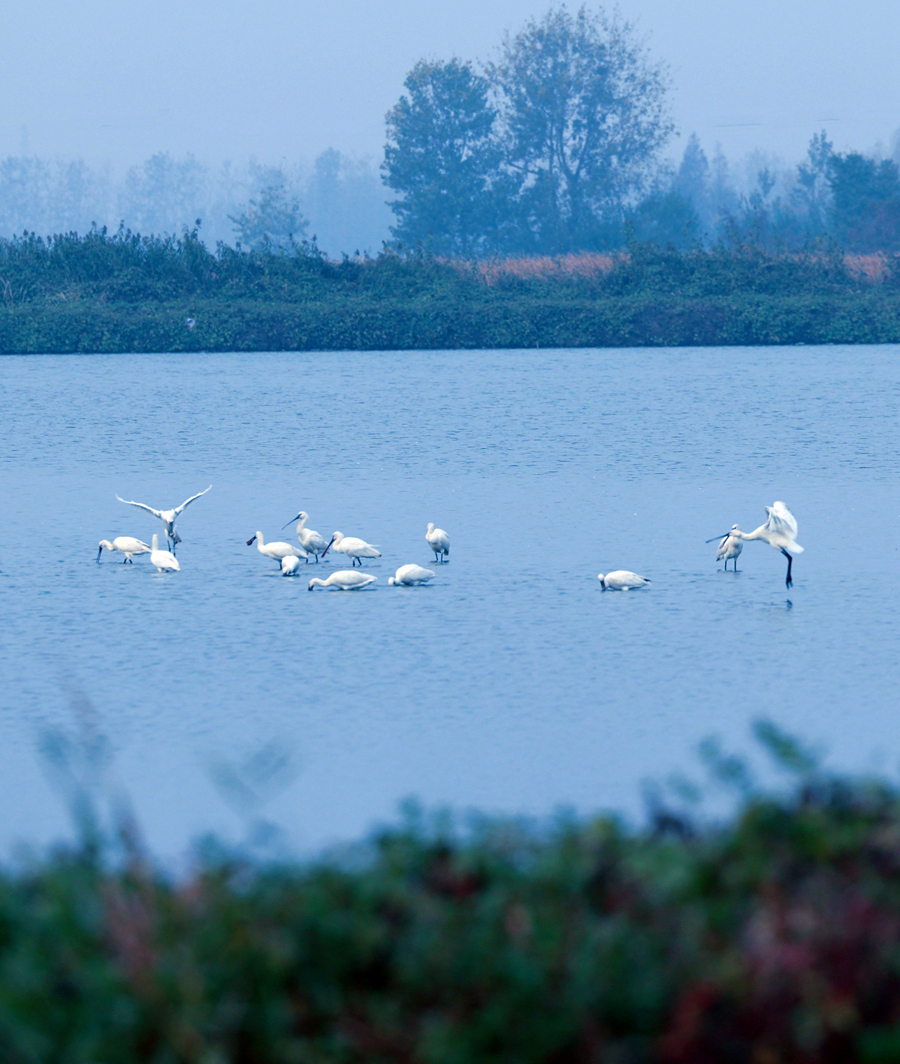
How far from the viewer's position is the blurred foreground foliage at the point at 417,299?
3566 centimetres

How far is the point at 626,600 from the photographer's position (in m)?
9.67

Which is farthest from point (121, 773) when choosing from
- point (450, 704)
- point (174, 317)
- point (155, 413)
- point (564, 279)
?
point (564, 279)

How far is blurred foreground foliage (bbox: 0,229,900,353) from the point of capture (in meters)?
35.7

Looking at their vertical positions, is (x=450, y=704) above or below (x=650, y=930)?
below

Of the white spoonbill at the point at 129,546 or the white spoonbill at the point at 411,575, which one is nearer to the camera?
the white spoonbill at the point at 411,575

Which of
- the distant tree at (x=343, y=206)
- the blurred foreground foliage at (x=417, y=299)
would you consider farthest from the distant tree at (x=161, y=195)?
the blurred foreground foliage at (x=417, y=299)

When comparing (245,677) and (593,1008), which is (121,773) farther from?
(593,1008)

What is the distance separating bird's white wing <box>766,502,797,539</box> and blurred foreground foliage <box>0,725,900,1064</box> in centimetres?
703

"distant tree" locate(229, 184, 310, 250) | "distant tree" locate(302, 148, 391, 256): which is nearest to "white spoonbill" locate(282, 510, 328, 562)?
"distant tree" locate(229, 184, 310, 250)

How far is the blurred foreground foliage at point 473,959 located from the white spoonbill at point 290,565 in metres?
7.50

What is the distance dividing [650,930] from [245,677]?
528 cm

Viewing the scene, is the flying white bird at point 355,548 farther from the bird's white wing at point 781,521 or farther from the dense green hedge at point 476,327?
the dense green hedge at point 476,327

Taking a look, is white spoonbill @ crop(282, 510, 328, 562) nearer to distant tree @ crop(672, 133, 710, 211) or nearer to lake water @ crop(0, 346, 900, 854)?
lake water @ crop(0, 346, 900, 854)

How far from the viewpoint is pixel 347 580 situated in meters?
10.1
